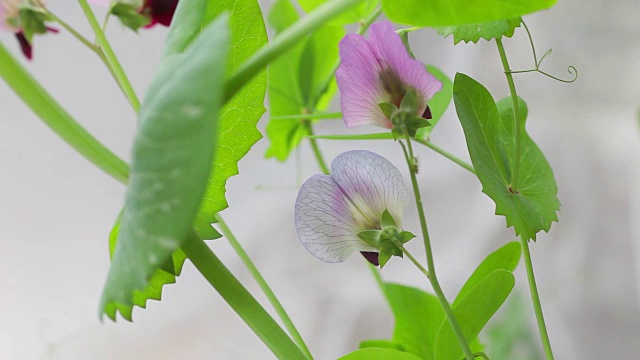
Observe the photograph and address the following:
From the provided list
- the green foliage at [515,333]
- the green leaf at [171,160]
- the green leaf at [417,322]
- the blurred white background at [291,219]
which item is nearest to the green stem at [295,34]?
the green leaf at [171,160]

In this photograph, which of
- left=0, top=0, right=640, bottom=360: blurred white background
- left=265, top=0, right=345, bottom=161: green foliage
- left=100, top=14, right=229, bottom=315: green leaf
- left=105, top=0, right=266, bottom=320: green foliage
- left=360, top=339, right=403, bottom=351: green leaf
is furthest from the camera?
left=0, top=0, right=640, bottom=360: blurred white background

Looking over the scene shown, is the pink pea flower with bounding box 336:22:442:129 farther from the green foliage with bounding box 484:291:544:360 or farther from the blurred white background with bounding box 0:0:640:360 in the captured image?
the green foliage with bounding box 484:291:544:360

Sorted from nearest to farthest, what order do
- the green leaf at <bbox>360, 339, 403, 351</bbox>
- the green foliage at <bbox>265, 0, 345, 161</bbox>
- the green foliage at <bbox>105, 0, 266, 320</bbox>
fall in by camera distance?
the green foliage at <bbox>105, 0, 266, 320</bbox>
the green leaf at <bbox>360, 339, 403, 351</bbox>
the green foliage at <bbox>265, 0, 345, 161</bbox>

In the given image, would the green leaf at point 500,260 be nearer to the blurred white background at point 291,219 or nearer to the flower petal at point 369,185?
the flower petal at point 369,185

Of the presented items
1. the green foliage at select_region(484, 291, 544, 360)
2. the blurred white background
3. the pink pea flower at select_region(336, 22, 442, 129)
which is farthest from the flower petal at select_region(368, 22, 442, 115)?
the green foliage at select_region(484, 291, 544, 360)

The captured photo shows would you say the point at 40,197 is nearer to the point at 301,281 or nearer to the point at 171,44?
the point at 301,281

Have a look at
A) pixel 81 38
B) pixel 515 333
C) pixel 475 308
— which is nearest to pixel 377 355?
pixel 475 308

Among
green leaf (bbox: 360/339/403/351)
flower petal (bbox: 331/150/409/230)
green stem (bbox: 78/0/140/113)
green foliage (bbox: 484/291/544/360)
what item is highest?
green stem (bbox: 78/0/140/113)
